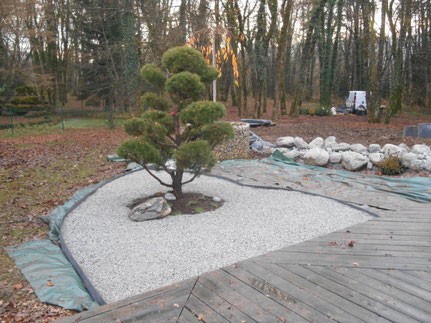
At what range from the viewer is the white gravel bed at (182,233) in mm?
3047

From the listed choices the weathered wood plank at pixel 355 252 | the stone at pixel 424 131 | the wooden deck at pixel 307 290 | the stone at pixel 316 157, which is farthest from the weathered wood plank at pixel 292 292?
the stone at pixel 424 131

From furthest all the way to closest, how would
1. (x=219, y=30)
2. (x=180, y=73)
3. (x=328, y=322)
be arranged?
(x=219, y=30) → (x=180, y=73) → (x=328, y=322)

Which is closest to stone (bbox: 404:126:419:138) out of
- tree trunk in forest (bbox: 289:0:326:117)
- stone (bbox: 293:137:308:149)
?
stone (bbox: 293:137:308:149)

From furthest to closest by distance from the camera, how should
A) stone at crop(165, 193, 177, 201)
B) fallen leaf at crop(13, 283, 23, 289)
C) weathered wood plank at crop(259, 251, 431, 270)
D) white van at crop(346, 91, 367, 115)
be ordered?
white van at crop(346, 91, 367, 115) → stone at crop(165, 193, 177, 201) → weathered wood plank at crop(259, 251, 431, 270) → fallen leaf at crop(13, 283, 23, 289)

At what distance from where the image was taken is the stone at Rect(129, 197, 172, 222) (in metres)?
4.37

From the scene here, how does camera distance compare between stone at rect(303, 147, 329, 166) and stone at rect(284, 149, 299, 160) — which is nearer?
stone at rect(303, 147, 329, 166)

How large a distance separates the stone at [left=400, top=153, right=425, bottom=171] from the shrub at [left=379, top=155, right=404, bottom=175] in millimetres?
91

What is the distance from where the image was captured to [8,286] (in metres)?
2.84

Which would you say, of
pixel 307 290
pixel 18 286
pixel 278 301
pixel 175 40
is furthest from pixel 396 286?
pixel 175 40

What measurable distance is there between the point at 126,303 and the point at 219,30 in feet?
30.3

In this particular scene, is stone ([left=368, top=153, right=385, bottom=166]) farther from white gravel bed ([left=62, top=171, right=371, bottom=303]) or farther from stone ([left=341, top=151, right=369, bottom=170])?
white gravel bed ([left=62, top=171, right=371, bottom=303])

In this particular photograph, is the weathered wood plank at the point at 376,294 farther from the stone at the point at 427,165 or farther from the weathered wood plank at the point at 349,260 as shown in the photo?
the stone at the point at 427,165

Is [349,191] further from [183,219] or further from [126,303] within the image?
[126,303]

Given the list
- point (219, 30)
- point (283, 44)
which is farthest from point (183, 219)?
point (283, 44)
